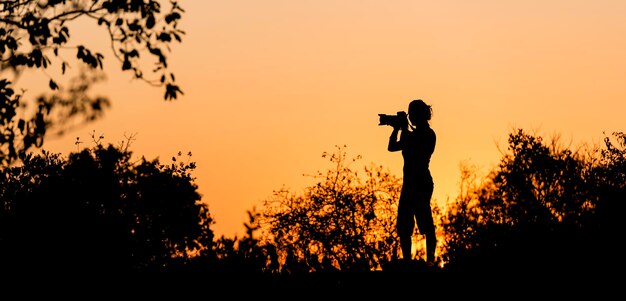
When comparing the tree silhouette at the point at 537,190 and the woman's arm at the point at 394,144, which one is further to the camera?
the tree silhouette at the point at 537,190

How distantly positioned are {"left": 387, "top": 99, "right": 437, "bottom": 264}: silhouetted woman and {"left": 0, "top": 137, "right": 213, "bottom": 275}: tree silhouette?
86.2 feet

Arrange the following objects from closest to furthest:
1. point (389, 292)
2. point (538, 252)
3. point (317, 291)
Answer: point (317, 291) → point (389, 292) → point (538, 252)

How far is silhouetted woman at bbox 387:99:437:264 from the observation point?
12312mm

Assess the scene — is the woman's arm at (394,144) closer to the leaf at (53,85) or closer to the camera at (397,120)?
the camera at (397,120)

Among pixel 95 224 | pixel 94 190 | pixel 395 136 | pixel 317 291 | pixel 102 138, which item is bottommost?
pixel 317 291

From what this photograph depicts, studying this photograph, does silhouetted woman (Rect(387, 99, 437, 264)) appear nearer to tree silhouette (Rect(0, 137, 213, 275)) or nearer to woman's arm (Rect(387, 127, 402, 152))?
woman's arm (Rect(387, 127, 402, 152))

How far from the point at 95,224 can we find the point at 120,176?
238 inches

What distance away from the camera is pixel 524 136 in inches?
1774

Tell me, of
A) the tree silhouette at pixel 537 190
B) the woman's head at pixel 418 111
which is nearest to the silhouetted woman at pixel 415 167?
the woman's head at pixel 418 111

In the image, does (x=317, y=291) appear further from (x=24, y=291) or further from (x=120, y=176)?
(x=120, y=176)

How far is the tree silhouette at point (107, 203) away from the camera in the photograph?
38.4 meters

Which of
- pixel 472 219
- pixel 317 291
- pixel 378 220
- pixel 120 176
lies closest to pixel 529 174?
pixel 472 219

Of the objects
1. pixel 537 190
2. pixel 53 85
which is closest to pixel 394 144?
pixel 53 85

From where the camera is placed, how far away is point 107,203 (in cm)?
4375
